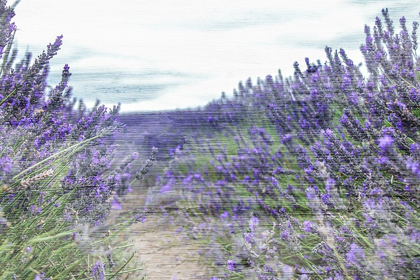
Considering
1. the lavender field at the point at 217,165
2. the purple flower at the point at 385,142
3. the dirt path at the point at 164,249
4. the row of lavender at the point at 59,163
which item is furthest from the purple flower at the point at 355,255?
the row of lavender at the point at 59,163

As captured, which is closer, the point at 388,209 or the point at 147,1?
the point at 388,209

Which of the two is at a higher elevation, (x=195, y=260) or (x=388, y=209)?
(x=388, y=209)

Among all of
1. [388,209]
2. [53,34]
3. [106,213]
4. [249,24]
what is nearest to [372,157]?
[388,209]

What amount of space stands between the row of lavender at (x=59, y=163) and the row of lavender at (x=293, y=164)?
0.59 feet

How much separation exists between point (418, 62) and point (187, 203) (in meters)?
0.94

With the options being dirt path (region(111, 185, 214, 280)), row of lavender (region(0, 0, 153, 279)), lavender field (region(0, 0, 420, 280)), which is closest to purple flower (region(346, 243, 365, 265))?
lavender field (region(0, 0, 420, 280))

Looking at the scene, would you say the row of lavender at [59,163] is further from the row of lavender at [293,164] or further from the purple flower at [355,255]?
the purple flower at [355,255]

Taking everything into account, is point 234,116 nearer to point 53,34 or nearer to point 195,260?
point 195,260

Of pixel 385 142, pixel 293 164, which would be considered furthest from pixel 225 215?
pixel 385 142

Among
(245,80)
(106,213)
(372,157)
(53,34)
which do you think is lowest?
(106,213)

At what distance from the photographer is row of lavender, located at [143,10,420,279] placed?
38.8 inches

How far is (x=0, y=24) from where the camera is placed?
3.23 ft

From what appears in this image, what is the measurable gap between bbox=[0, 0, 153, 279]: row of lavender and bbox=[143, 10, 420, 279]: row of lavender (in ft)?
0.59

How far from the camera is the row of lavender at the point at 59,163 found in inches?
38.4
